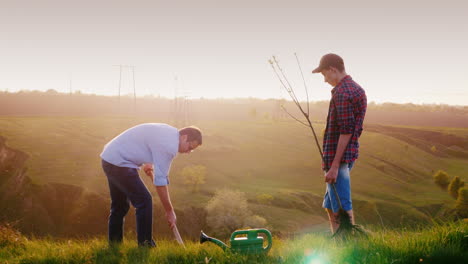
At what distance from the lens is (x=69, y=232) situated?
129 feet

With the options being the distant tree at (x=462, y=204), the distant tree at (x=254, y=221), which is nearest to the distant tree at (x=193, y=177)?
the distant tree at (x=254, y=221)

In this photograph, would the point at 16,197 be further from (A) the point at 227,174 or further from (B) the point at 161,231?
(A) the point at 227,174

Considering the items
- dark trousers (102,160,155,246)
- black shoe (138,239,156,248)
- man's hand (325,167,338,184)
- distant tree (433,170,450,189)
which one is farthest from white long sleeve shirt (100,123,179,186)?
distant tree (433,170,450,189)

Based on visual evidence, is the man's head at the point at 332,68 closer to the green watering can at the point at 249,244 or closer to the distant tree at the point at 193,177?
the green watering can at the point at 249,244

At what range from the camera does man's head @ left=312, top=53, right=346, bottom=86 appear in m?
4.48

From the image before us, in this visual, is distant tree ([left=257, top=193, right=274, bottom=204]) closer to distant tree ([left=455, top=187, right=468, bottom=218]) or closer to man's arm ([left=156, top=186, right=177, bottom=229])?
distant tree ([left=455, top=187, right=468, bottom=218])

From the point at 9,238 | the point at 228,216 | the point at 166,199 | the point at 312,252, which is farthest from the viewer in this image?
the point at 228,216

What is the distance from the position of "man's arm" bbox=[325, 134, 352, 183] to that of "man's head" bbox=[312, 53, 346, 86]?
0.69 meters

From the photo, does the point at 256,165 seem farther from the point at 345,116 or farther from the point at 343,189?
the point at 345,116

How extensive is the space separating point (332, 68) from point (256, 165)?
2997 inches

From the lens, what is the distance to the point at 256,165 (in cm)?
8012

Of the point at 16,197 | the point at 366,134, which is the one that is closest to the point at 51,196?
the point at 16,197

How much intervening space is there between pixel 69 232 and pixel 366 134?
121 meters

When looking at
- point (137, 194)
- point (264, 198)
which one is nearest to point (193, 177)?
point (264, 198)
